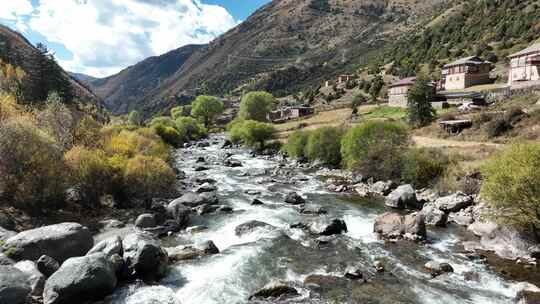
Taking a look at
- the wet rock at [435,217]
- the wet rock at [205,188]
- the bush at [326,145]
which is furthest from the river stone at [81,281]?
the bush at [326,145]

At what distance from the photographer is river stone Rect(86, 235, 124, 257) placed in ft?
71.2

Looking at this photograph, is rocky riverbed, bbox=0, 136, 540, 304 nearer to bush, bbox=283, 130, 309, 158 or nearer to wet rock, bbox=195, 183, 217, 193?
wet rock, bbox=195, 183, 217, 193

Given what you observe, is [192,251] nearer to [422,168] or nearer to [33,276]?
[33,276]

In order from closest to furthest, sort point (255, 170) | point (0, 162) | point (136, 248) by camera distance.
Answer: point (136, 248) < point (0, 162) < point (255, 170)

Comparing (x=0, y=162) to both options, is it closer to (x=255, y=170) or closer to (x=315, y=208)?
(x=315, y=208)

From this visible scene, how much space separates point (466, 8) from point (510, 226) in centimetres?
16974

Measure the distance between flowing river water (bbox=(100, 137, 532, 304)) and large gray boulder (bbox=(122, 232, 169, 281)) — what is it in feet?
2.56

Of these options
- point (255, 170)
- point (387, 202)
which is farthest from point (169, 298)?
point (255, 170)

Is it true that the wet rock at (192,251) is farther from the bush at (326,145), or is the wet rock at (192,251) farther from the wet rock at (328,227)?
the bush at (326,145)

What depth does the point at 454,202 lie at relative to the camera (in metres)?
36.1

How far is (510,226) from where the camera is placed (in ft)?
86.1

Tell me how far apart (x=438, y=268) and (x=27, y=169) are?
97.0 ft

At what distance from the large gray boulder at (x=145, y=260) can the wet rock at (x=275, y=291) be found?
5.68m

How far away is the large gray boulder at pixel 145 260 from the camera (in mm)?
21484
